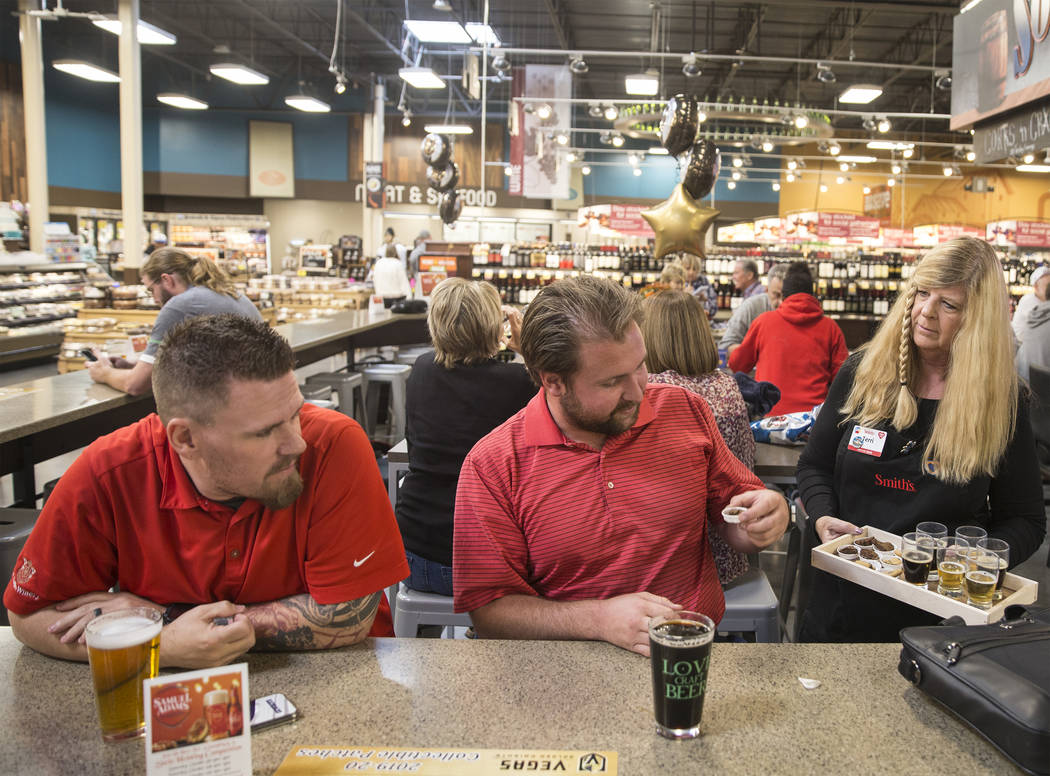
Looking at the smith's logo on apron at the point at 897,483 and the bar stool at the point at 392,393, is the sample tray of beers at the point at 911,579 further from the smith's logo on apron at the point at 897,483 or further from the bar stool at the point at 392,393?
the bar stool at the point at 392,393

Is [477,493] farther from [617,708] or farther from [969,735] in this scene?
[969,735]

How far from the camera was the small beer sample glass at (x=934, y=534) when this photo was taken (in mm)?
1898

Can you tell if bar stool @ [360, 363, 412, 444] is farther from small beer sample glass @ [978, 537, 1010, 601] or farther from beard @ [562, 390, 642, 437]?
small beer sample glass @ [978, 537, 1010, 601]

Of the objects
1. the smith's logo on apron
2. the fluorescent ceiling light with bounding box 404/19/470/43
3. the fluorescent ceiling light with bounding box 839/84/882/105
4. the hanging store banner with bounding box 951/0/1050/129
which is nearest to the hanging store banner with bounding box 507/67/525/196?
the fluorescent ceiling light with bounding box 404/19/470/43

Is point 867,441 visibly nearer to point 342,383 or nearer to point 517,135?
point 342,383

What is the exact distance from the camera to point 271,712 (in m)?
1.34

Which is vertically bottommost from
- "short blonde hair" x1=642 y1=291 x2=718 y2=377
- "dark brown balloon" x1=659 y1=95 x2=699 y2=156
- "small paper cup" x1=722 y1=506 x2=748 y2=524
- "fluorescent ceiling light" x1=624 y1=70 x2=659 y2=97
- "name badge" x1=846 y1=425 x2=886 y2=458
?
"small paper cup" x1=722 y1=506 x2=748 y2=524

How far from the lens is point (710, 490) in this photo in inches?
78.0

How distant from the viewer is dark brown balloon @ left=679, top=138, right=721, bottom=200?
6.10 metres

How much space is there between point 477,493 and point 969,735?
99cm

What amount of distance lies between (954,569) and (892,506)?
43cm

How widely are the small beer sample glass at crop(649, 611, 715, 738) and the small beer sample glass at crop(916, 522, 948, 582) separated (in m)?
0.89

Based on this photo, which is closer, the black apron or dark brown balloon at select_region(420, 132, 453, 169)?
the black apron

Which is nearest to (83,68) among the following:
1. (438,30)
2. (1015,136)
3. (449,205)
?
(449,205)
